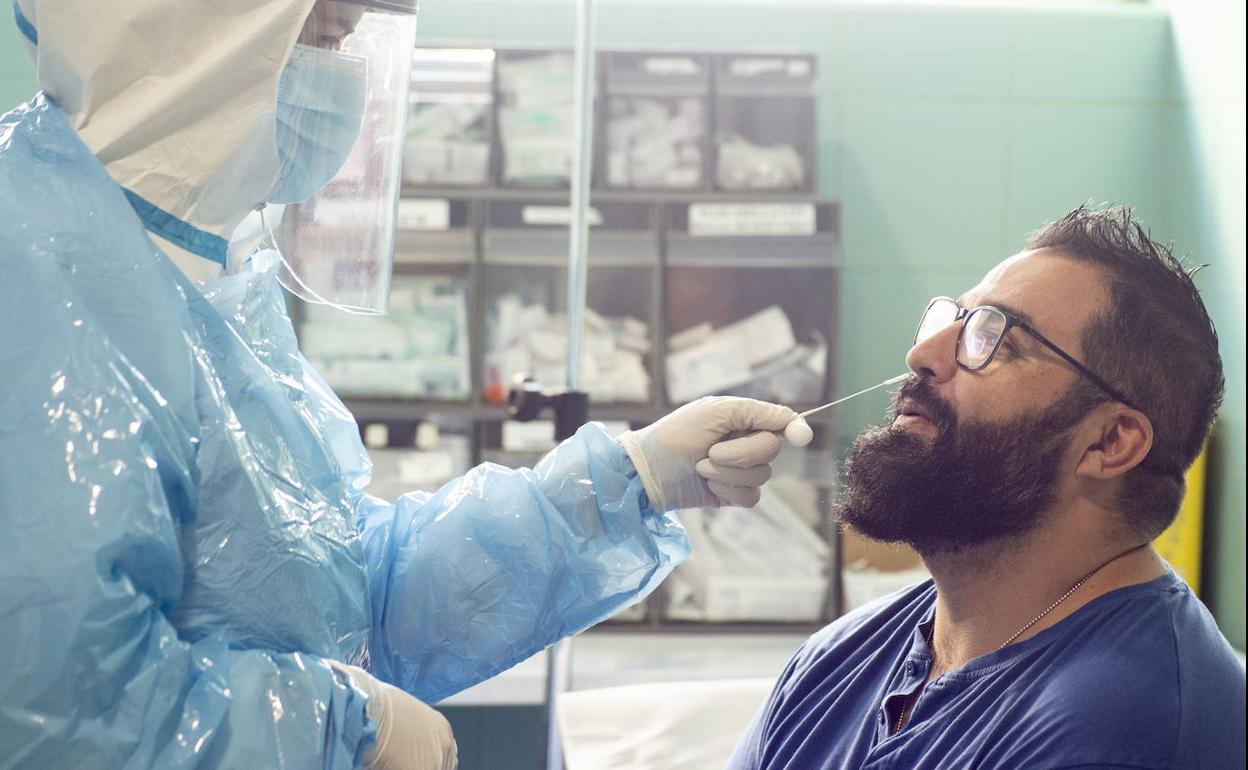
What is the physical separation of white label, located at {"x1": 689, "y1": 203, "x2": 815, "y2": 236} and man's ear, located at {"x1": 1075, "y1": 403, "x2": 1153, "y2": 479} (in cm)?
194

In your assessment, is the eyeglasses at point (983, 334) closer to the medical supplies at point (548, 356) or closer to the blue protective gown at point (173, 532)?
the blue protective gown at point (173, 532)

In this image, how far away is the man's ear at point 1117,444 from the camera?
1351mm

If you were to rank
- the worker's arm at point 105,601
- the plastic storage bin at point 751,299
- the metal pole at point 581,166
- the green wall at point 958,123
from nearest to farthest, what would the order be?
the worker's arm at point 105,601 < the metal pole at point 581,166 < the plastic storage bin at point 751,299 < the green wall at point 958,123

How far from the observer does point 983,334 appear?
1430 millimetres

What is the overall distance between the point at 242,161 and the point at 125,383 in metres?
0.30

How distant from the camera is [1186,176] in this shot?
12.0 feet

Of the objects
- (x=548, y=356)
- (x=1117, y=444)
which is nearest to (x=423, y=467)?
(x=548, y=356)

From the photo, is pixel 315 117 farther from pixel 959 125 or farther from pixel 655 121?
pixel 959 125

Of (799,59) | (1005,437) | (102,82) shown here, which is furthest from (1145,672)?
(799,59)

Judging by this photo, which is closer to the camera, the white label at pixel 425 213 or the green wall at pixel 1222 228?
the white label at pixel 425 213

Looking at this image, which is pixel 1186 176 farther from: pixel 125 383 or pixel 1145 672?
pixel 125 383

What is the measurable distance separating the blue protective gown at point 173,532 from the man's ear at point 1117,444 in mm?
615

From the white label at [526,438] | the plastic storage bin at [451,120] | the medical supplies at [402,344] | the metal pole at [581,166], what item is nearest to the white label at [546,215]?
the plastic storage bin at [451,120]

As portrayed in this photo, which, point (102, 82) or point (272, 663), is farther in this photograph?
point (102, 82)
